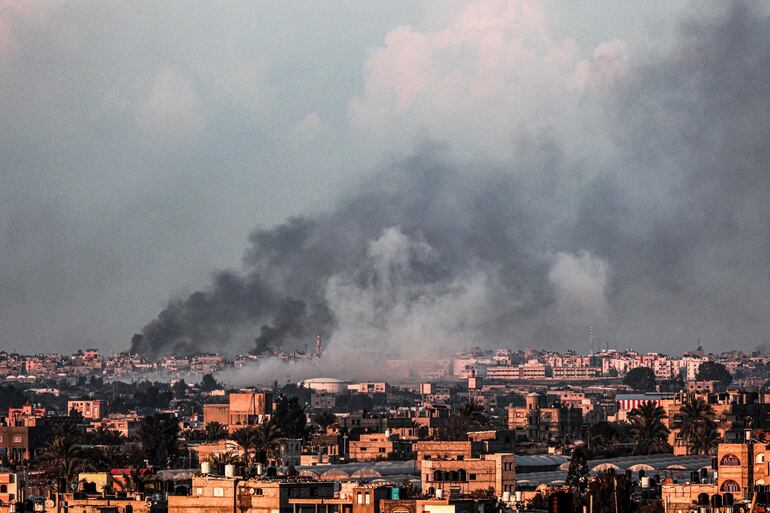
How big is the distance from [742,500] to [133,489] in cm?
2907

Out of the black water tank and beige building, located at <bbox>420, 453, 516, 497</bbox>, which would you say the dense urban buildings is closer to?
beige building, located at <bbox>420, 453, 516, 497</bbox>

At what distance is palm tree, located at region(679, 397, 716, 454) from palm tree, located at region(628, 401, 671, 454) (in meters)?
1.77

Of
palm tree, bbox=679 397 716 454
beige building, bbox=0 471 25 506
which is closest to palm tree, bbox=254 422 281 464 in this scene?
palm tree, bbox=679 397 716 454

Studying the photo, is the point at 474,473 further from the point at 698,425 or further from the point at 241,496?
the point at 698,425

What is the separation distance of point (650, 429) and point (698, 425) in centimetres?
904

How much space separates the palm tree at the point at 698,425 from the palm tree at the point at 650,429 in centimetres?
177

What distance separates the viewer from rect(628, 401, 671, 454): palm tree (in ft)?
566

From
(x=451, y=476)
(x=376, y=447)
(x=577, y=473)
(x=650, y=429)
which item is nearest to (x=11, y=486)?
(x=451, y=476)

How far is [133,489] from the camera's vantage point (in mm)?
100000

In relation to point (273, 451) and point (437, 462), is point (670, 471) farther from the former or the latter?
point (273, 451)

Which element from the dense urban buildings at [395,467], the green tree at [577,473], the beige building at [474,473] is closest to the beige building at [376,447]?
the dense urban buildings at [395,467]

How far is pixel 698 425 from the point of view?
17188 cm

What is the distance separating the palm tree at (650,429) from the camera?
6794 inches

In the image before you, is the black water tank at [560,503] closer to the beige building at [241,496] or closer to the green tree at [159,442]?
the beige building at [241,496]
